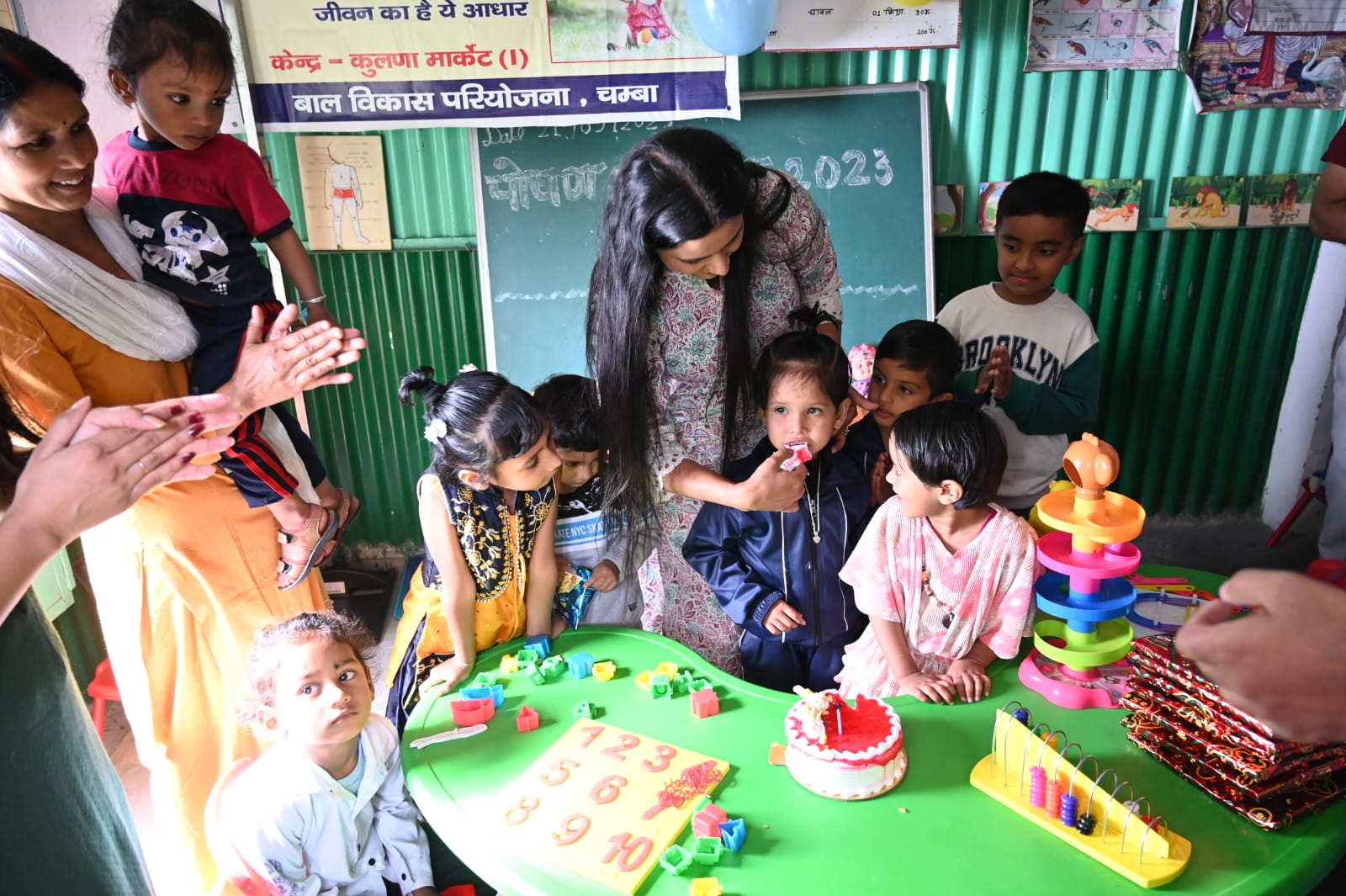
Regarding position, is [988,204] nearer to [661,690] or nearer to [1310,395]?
[1310,395]

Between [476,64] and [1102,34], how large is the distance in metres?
2.51

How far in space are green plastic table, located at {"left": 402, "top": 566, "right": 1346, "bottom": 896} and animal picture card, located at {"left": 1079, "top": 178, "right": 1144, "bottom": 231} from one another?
2.58 metres

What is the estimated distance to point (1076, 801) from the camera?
1394mm

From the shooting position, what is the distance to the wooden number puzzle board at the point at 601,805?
1386 millimetres

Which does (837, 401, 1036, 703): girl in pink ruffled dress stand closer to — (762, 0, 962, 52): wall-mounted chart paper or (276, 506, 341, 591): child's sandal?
(276, 506, 341, 591): child's sandal

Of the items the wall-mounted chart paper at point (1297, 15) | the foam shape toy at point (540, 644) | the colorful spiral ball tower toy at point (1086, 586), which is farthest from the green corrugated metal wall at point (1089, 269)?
the colorful spiral ball tower toy at point (1086, 586)

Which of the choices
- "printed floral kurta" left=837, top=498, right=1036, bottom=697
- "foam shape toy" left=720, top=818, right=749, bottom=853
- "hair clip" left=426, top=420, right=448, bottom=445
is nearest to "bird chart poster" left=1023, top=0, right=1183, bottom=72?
"printed floral kurta" left=837, top=498, right=1036, bottom=697

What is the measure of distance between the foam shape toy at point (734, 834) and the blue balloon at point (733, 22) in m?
2.81

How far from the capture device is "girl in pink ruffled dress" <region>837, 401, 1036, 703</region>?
1762mm

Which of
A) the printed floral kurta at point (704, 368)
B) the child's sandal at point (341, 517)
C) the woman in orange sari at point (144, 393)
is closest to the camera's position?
the woman in orange sari at point (144, 393)

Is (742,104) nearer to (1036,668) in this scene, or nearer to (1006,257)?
(1006,257)

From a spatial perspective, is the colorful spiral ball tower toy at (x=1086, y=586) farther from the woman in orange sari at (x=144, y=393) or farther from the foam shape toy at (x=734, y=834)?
the woman in orange sari at (x=144, y=393)

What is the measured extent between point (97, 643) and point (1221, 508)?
4811 millimetres

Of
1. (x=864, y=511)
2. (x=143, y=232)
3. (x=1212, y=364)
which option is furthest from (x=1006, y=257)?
(x=143, y=232)
